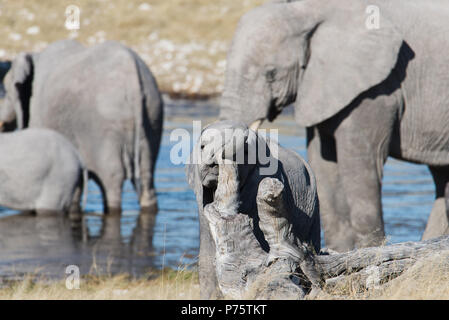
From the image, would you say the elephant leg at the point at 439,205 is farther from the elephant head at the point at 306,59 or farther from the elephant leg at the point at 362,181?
the elephant head at the point at 306,59

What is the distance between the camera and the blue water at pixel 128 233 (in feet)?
28.8

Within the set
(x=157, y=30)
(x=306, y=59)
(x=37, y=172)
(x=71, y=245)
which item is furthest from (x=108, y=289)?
(x=157, y=30)

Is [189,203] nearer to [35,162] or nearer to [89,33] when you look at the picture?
[35,162]

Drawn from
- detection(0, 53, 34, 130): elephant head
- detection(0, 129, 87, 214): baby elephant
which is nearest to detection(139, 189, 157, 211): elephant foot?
detection(0, 129, 87, 214): baby elephant

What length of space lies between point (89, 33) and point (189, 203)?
21586 mm

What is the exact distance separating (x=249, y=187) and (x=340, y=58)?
10.7 ft

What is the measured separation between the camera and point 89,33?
108ft

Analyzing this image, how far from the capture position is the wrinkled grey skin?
13.6ft

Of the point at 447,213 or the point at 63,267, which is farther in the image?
the point at 63,267

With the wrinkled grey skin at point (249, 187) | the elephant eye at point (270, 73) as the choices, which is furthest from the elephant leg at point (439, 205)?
the wrinkled grey skin at point (249, 187)

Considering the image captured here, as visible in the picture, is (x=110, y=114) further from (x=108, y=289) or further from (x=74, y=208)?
(x=108, y=289)

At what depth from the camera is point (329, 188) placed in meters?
7.65

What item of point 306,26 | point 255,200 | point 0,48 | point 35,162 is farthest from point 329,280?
point 0,48

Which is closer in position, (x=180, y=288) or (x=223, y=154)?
(x=223, y=154)
